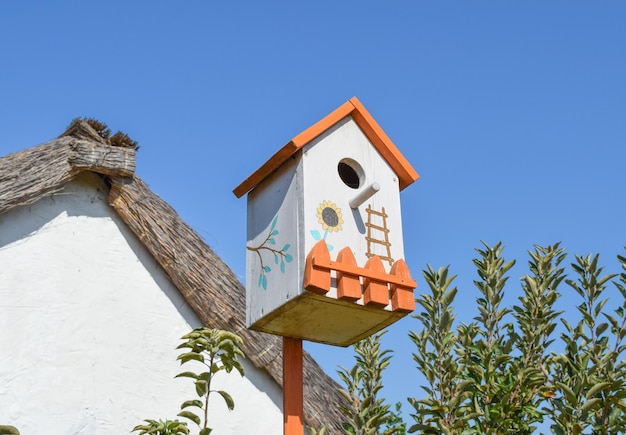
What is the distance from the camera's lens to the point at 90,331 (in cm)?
475

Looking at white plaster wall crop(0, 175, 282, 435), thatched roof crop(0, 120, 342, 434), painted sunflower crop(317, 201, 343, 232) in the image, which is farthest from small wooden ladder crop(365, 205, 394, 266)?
white plaster wall crop(0, 175, 282, 435)

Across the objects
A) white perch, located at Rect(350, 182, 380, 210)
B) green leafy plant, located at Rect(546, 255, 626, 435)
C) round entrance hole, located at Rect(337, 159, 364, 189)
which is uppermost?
round entrance hole, located at Rect(337, 159, 364, 189)

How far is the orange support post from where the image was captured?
3.57 meters

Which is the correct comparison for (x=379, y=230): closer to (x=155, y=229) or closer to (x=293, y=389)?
(x=293, y=389)

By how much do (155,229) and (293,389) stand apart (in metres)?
1.92

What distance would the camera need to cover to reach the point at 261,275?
12.6ft

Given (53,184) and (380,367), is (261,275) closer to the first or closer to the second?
(380,367)

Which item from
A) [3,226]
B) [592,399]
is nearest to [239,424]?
[3,226]

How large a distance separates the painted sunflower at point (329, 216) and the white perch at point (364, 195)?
9cm

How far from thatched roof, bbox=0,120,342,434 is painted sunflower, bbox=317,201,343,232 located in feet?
5.39

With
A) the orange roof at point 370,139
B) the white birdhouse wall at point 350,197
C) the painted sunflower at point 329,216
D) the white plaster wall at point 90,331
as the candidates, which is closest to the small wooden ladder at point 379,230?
the white birdhouse wall at point 350,197

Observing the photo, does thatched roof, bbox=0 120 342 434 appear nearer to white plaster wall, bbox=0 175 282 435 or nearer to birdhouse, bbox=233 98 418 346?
white plaster wall, bbox=0 175 282 435

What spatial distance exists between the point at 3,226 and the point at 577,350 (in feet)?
10.3

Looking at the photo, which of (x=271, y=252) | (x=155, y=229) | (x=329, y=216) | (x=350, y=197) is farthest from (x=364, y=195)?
(x=155, y=229)
